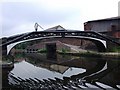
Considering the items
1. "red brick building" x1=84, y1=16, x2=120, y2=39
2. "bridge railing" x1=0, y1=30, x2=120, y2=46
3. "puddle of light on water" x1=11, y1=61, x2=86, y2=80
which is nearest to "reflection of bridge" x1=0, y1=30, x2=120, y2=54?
"bridge railing" x1=0, y1=30, x2=120, y2=46

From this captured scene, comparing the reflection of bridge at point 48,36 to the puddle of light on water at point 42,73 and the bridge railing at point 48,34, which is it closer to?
the bridge railing at point 48,34

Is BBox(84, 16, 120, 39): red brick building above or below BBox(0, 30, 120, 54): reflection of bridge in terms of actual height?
above

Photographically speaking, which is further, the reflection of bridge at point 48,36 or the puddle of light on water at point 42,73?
the reflection of bridge at point 48,36

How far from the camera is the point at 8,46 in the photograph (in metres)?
27.5

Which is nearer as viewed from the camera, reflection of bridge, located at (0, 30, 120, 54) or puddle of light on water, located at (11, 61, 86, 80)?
puddle of light on water, located at (11, 61, 86, 80)

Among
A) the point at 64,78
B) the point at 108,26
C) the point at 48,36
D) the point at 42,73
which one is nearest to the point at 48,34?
the point at 48,36

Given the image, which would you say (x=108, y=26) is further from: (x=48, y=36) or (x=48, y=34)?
(x=48, y=36)

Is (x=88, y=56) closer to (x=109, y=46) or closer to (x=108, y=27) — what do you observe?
(x=109, y=46)

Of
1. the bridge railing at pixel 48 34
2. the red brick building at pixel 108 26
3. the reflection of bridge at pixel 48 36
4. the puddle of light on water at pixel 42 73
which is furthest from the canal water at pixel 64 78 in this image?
Answer: the red brick building at pixel 108 26

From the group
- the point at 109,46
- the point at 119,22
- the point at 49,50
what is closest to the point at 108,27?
the point at 119,22

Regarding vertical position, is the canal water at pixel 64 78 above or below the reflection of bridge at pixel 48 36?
below

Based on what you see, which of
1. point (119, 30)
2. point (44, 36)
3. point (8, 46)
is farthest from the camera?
point (119, 30)

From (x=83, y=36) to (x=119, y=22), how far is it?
524 inches

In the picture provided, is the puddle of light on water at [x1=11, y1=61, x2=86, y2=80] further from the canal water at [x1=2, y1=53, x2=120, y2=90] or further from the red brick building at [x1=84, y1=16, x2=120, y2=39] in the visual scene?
the red brick building at [x1=84, y1=16, x2=120, y2=39]
